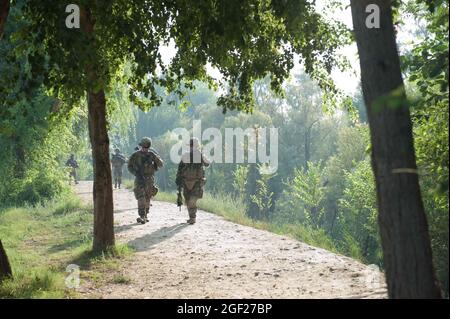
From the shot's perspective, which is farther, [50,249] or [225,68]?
[50,249]

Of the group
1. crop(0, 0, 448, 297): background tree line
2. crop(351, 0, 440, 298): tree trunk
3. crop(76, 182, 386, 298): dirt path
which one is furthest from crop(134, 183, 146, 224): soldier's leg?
crop(351, 0, 440, 298): tree trunk

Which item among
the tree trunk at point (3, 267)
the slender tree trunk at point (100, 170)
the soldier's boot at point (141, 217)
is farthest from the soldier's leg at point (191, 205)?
the tree trunk at point (3, 267)

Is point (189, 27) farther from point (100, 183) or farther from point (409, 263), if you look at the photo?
point (409, 263)

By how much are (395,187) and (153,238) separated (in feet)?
25.7

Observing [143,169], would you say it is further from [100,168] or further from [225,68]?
[225,68]

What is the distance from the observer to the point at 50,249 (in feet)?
34.1

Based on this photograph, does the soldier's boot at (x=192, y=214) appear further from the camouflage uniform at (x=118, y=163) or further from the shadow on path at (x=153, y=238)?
the camouflage uniform at (x=118, y=163)

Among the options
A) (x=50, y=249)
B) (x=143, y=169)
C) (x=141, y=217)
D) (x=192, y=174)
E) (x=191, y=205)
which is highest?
(x=143, y=169)

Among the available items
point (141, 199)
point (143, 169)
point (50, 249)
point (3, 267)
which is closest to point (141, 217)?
point (141, 199)

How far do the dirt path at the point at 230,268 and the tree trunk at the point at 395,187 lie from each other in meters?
1.83

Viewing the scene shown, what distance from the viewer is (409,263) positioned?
3871mm

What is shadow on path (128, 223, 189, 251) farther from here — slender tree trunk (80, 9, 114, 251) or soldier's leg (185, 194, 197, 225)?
Answer: slender tree trunk (80, 9, 114, 251)

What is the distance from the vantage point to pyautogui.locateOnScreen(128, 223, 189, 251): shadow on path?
1021 centimetres

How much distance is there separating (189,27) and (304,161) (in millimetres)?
46351
